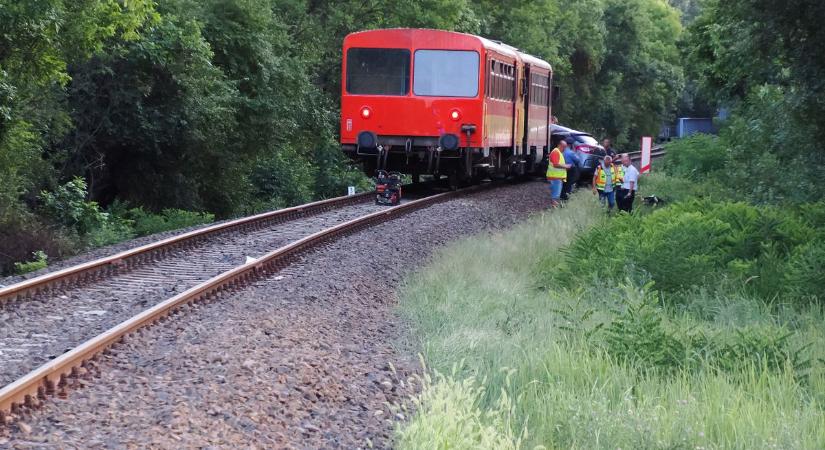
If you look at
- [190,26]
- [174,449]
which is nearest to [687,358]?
[174,449]

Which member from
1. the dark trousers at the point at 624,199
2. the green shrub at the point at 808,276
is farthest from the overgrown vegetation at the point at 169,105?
the green shrub at the point at 808,276

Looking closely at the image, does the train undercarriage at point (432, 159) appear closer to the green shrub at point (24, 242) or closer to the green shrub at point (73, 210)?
the green shrub at point (73, 210)

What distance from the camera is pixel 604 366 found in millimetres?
8062

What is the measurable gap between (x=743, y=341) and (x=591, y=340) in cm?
113

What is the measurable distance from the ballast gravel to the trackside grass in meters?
0.34

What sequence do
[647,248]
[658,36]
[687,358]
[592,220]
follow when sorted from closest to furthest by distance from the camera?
[687,358]
[647,248]
[592,220]
[658,36]

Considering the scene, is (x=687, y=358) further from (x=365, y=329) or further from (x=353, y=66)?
(x=353, y=66)

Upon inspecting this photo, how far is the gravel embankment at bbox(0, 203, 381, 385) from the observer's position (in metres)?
8.37

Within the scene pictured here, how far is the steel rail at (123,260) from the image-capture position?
10.3m

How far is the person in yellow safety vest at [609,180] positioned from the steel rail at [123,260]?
5229 millimetres

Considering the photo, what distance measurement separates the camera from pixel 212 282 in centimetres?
1091

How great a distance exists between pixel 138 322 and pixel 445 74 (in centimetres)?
1459

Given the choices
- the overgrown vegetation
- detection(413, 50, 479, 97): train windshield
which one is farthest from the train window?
detection(413, 50, 479, 97): train windshield

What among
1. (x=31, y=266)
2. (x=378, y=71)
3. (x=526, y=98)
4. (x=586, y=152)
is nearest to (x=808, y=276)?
(x=31, y=266)
